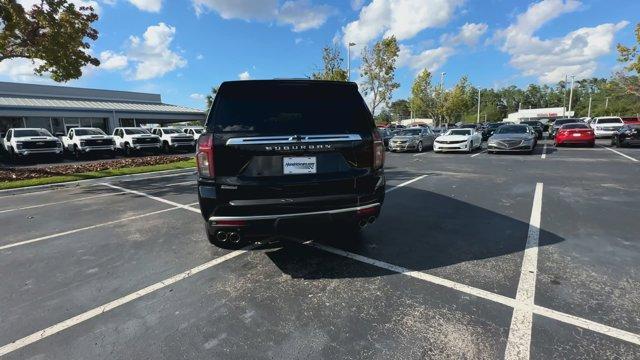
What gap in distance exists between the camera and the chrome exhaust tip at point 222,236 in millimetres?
3440

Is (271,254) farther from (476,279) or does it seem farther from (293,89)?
(476,279)

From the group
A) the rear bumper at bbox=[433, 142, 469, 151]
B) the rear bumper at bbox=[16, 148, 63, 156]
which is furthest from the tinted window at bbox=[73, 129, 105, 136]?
the rear bumper at bbox=[433, 142, 469, 151]

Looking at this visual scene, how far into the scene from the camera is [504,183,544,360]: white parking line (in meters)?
2.47

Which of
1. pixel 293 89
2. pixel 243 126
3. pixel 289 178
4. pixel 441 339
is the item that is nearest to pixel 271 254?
pixel 289 178

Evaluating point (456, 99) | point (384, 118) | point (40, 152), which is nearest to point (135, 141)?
point (40, 152)

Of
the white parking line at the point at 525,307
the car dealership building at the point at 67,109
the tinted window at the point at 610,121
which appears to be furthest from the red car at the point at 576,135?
the car dealership building at the point at 67,109

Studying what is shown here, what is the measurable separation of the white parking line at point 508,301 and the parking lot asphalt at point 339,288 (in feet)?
0.05

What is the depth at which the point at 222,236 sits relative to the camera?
349 cm

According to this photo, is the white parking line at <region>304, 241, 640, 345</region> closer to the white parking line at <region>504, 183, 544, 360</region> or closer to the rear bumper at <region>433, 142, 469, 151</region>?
the white parking line at <region>504, 183, 544, 360</region>

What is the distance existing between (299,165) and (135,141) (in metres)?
20.8

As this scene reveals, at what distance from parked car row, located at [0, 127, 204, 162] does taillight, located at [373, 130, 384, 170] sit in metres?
12.9

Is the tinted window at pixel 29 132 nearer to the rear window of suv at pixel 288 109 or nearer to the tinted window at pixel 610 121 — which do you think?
the rear window of suv at pixel 288 109

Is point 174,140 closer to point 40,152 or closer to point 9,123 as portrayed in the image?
point 40,152

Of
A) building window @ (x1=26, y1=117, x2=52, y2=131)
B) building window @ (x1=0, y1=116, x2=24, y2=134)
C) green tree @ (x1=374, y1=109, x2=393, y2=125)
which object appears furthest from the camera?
green tree @ (x1=374, y1=109, x2=393, y2=125)
